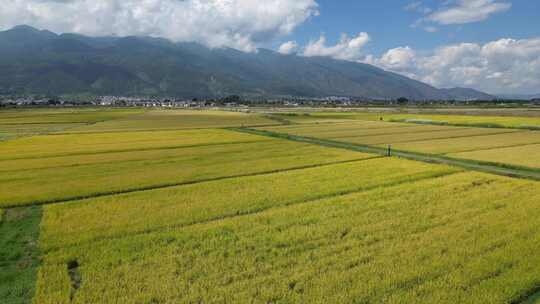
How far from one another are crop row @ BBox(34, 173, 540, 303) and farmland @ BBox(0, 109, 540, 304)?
0.14 ft

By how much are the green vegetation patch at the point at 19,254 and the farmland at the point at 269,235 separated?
0.15 feet

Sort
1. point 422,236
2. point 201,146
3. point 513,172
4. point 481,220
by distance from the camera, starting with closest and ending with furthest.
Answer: point 422,236
point 481,220
point 513,172
point 201,146

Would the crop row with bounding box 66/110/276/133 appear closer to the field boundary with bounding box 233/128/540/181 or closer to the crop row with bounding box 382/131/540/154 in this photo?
the field boundary with bounding box 233/128/540/181

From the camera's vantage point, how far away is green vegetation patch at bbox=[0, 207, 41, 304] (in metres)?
8.48

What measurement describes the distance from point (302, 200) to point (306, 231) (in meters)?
4.19

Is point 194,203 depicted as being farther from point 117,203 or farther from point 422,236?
point 422,236

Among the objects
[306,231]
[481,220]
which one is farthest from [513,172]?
[306,231]

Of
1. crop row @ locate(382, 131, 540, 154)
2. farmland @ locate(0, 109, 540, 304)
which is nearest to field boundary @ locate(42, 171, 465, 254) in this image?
farmland @ locate(0, 109, 540, 304)

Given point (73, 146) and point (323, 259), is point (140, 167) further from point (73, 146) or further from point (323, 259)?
point (323, 259)

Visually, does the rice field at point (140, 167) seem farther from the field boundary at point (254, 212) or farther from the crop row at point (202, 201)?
the field boundary at point (254, 212)

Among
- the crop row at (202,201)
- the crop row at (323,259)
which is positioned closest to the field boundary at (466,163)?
the crop row at (202,201)

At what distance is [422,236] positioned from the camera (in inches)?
448

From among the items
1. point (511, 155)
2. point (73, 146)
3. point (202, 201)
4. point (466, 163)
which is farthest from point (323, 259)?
point (73, 146)

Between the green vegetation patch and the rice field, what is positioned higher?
the rice field
